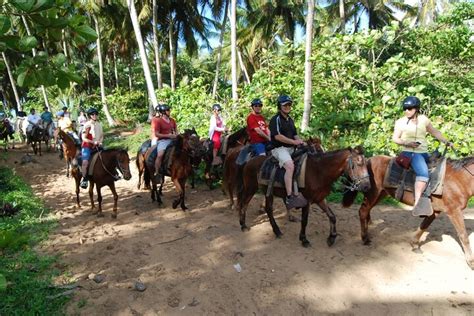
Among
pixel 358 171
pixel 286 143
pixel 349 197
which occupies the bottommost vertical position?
pixel 349 197

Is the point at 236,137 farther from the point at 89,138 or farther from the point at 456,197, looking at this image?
the point at 456,197

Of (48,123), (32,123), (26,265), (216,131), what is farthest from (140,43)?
(26,265)

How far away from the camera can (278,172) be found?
256 inches

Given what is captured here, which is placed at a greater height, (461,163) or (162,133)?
(162,133)

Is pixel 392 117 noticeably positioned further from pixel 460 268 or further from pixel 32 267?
pixel 32 267

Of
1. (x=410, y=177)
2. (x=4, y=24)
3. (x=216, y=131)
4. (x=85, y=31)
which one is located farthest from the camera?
(x=216, y=131)

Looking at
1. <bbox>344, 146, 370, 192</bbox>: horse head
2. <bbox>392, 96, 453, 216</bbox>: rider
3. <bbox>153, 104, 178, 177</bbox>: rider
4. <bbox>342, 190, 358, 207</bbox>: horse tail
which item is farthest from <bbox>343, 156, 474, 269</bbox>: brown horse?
<bbox>153, 104, 178, 177</bbox>: rider

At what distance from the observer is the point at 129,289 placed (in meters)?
5.04

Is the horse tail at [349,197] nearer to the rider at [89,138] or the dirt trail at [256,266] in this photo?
the dirt trail at [256,266]

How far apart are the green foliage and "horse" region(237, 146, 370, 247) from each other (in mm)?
3618

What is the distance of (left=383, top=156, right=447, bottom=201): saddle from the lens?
5561mm

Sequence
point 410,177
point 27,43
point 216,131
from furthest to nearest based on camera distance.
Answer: point 216,131 < point 410,177 < point 27,43

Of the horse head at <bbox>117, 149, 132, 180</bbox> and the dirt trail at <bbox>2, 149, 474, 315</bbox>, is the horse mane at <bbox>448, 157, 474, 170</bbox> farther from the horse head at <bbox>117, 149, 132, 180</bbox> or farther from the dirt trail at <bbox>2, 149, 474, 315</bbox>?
the horse head at <bbox>117, 149, 132, 180</bbox>

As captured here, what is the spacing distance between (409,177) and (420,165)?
0.33 meters
